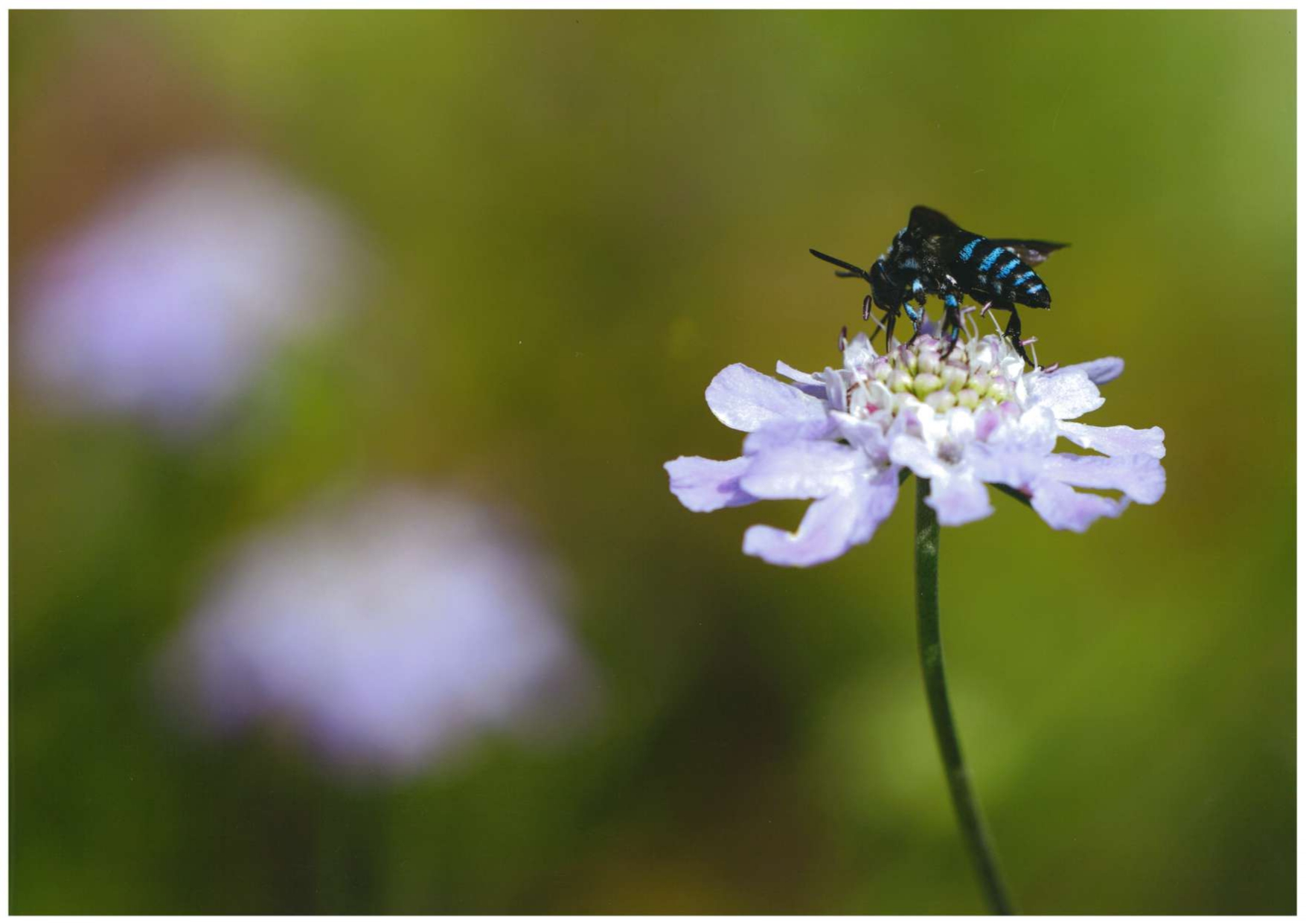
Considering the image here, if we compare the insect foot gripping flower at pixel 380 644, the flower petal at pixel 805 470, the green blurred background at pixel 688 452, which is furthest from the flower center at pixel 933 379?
the insect foot gripping flower at pixel 380 644

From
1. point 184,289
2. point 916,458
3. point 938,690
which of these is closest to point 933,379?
point 916,458

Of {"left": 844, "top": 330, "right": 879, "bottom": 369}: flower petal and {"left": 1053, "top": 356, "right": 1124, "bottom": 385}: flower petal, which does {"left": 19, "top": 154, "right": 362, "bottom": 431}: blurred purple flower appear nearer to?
{"left": 844, "top": 330, "right": 879, "bottom": 369}: flower petal

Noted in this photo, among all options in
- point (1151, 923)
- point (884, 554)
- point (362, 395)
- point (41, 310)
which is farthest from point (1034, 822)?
point (41, 310)

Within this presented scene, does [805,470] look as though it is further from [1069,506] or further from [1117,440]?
[1117,440]

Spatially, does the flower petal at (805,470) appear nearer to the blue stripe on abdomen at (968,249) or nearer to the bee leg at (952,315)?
the bee leg at (952,315)

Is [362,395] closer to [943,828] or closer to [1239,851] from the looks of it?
[943,828]

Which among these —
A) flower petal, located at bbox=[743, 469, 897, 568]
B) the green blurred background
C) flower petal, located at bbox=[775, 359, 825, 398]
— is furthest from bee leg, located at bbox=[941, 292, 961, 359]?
the green blurred background

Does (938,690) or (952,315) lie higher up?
(952,315)
